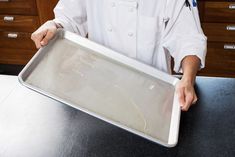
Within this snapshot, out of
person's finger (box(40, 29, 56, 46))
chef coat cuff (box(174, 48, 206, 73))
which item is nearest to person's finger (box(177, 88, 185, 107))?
chef coat cuff (box(174, 48, 206, 73))

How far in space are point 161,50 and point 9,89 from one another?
1.50 feet

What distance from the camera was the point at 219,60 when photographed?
2.08m

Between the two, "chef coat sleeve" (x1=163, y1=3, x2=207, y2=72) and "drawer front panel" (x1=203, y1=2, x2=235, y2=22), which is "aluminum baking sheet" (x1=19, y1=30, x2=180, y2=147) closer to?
"chef coat sleeve" (x1=163, y1=3, x2=207, y2=72)

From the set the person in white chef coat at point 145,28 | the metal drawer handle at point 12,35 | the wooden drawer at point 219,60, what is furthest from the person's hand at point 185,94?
the metal drawer handle at point 12,35

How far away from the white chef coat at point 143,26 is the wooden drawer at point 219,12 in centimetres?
94

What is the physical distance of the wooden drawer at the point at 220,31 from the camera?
1.95 m

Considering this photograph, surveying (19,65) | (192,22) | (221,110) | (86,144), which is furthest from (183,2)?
(19,65)

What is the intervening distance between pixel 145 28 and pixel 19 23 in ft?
4.61

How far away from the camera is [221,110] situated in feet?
2.82

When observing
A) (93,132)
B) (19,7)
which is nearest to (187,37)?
(93,132)

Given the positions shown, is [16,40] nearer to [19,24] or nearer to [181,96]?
[19,24]

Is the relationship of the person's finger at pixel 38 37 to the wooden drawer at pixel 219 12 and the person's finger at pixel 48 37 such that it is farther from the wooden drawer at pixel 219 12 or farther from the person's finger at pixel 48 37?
the wooden drawer at pixel 219 12

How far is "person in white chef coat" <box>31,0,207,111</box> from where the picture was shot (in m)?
0.90

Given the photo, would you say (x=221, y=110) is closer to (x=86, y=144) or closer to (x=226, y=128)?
(x=226, y=128)
